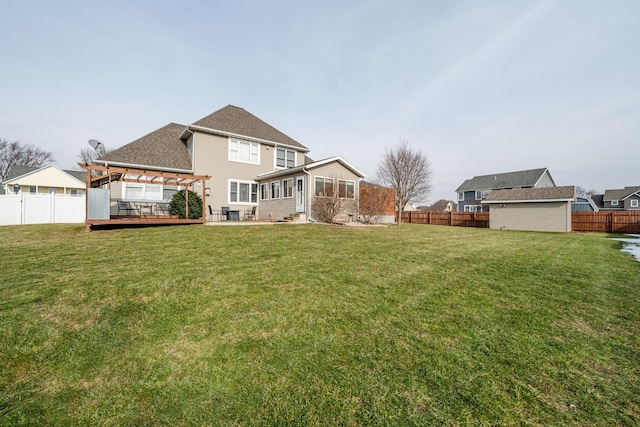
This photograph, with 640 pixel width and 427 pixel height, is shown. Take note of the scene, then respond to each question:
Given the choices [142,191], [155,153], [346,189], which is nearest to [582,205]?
[346,189]

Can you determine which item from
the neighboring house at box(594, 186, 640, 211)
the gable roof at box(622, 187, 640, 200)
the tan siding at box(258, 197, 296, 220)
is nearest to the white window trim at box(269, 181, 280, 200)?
the tan siding at box(258, 197, 296, 220)

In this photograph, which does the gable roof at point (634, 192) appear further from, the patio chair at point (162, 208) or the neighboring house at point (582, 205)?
the patio chair at point (162, 208)

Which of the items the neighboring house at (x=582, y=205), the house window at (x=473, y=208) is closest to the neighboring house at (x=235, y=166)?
the house window at (x=473, y=208)

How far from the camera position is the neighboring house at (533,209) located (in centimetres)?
2031

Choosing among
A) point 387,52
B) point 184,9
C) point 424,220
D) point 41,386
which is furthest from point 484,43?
point 424,220

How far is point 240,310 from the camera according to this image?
11.5 feet

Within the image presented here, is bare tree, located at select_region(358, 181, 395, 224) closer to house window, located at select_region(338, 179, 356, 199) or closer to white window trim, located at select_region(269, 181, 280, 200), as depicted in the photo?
house window, located at select_region(338, 179, 356, 199)

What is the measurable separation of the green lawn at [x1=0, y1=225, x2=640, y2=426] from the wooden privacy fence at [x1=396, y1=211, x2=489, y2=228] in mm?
22404

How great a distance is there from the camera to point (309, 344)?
2.80 metres

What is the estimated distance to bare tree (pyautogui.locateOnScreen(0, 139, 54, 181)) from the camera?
36.6 m

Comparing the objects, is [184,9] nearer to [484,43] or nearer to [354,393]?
[484,43]

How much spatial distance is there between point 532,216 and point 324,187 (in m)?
19.6

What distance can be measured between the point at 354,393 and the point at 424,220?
95.3 feet

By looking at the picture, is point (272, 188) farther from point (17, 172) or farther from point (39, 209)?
point (17, 172)
